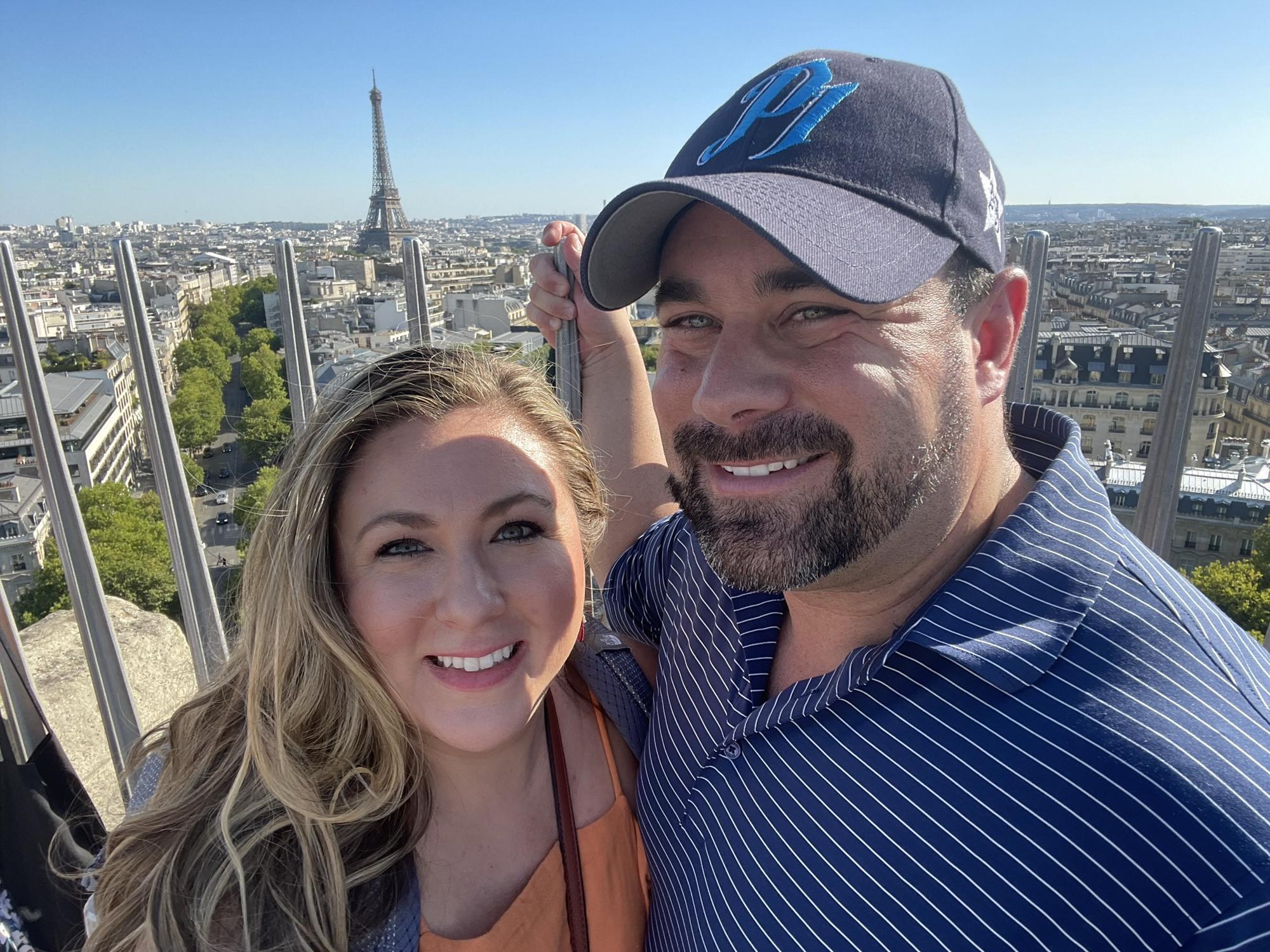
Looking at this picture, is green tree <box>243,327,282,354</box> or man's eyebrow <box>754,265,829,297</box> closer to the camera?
man's eyebrow <box>754,265,829,297</box>

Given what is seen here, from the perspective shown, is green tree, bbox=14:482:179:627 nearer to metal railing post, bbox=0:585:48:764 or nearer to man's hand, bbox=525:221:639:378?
metal railing post, bbox=0:585:48:764

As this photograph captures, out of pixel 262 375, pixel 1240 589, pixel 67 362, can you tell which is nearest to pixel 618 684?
pixel 262 375

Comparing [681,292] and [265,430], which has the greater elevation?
[681,292]

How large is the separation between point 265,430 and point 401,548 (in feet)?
24.3

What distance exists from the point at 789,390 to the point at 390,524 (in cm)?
87

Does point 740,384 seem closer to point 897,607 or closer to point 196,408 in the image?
point 897,607

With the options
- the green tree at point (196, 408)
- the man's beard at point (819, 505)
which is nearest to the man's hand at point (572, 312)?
the man's beard at point (819, 505)

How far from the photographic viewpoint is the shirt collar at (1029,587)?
1275mm

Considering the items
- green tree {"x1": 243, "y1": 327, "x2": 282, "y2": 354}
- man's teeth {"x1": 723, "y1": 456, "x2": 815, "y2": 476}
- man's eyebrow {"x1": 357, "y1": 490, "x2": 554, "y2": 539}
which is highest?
man's teeth {"x1": 723, "y1": 456, "x2": 815, "y2": 476}

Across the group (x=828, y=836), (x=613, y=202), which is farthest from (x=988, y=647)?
(x=613, y=202)

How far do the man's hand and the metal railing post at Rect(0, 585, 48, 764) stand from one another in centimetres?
205

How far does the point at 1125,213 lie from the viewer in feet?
25.6

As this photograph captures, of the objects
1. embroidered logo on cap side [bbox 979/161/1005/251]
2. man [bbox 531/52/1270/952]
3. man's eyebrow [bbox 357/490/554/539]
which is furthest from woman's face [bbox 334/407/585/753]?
embroidered logo on cap side [bbox 979/161/1005/251]

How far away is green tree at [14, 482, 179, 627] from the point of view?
16.3 m
